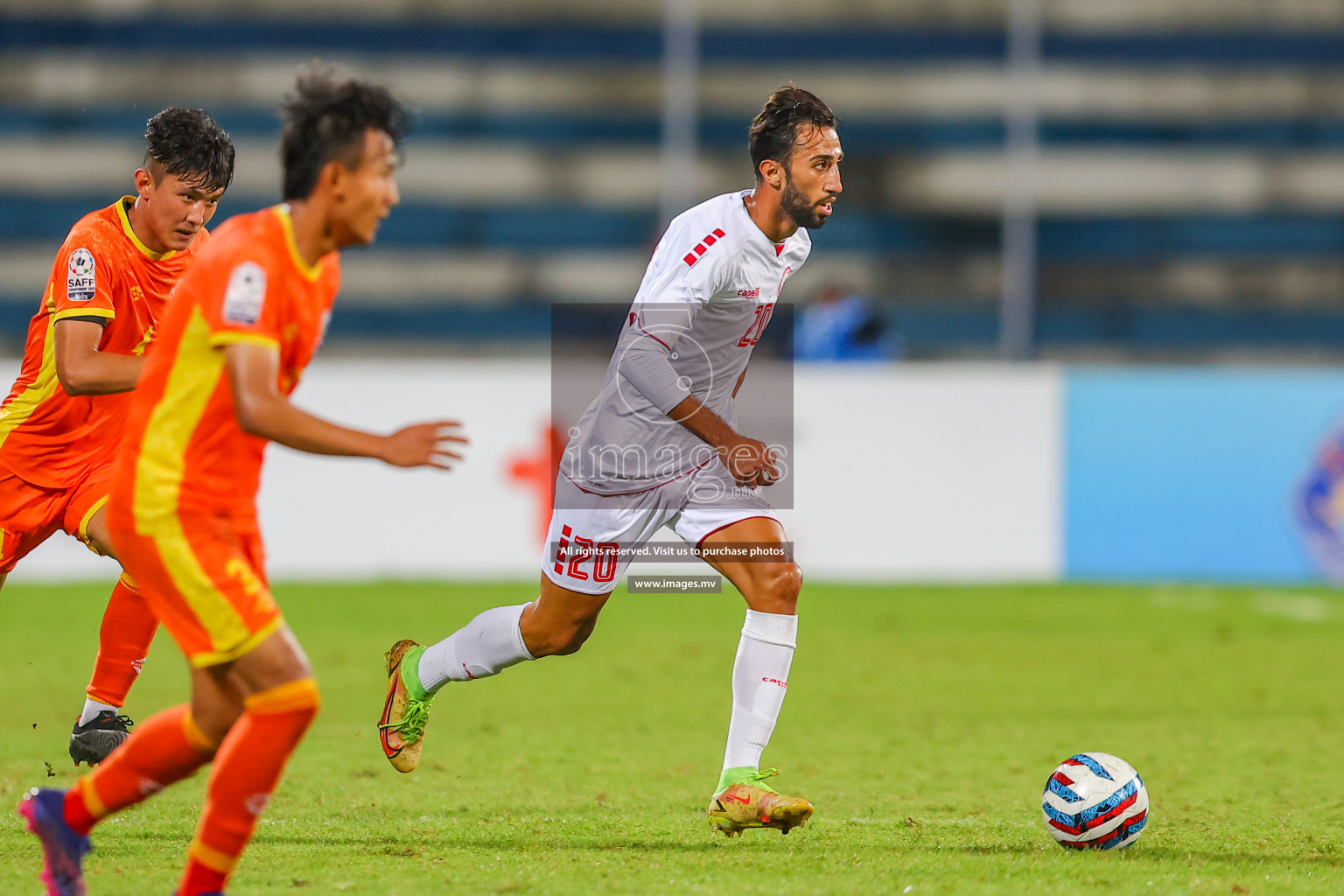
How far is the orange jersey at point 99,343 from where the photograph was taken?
555cm

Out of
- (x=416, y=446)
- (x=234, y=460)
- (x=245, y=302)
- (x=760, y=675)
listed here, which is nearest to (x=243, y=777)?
(x=234, y=460)

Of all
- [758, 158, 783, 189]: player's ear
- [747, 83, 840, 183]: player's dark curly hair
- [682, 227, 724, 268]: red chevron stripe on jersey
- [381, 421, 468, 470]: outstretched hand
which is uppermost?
[747, 83, 840, 183]: player's dark curly hair

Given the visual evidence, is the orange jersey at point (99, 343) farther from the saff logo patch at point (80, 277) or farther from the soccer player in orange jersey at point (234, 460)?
the soccer player in orange jersey at point (234, 460)

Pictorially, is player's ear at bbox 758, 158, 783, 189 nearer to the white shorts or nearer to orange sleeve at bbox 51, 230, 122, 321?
the white shorts

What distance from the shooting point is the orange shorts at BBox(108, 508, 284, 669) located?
3941mm

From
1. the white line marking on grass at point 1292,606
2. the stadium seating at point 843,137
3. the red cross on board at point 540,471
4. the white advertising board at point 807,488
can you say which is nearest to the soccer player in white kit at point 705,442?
the red cross on board at point 540,471

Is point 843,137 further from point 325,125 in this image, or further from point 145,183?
point 325,125

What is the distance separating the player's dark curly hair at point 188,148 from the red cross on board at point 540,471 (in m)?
7.19

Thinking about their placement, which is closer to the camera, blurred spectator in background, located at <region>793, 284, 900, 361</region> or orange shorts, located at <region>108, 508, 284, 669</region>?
orange shorts, located at <region>108, 508, 284, 669</region>

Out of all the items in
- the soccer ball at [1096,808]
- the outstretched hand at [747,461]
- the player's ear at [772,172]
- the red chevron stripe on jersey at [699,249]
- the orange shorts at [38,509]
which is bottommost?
the soccer ball at [1096,808]

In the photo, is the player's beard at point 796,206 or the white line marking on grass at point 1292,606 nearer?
the player's beard at point 796,206

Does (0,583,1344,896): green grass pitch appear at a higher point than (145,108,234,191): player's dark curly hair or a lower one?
lower

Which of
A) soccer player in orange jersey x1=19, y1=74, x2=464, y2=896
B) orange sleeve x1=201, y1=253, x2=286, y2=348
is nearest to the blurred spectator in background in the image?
soccer player in orange jersey x1=19, y1=74, x2=464, y2=896

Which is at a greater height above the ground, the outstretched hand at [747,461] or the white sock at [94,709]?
the outstretched hand at [747,461]
